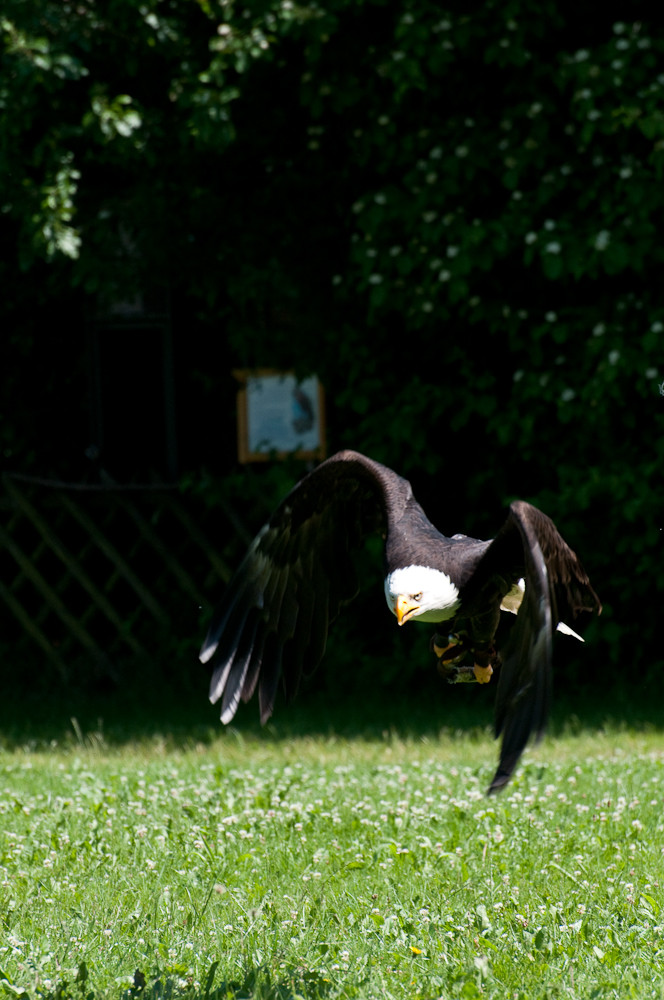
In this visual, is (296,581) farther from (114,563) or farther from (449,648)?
(114,563)

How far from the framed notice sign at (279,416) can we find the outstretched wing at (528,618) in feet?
21.8

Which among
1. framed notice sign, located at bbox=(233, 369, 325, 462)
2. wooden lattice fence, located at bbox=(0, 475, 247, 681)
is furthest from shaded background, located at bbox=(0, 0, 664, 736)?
→ framed notice sign, located at bbox=(233, 369, 325, 462)

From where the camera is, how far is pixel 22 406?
37.0 ft

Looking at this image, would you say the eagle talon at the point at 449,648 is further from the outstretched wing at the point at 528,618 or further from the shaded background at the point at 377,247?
the shaded background at the point at 377,247

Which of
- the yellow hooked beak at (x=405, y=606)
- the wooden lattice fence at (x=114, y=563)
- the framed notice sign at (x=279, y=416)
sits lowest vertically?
the wooden lattice fence at (x=114, y=563)

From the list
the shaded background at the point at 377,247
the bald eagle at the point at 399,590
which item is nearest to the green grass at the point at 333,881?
the bald eagle at the point at 399,590

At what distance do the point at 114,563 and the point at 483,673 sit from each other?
6.94 meters

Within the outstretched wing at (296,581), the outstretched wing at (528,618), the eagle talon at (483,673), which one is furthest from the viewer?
the outstretched wing at (296,581)

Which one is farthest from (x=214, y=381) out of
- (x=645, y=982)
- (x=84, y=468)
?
(x=645, y=982)

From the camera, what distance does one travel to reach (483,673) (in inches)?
147

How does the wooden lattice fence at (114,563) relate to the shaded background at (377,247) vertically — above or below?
below

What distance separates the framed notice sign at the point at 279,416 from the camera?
34.3 ft

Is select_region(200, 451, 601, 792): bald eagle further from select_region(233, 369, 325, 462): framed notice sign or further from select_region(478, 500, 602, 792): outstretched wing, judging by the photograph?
select_region(233, 369, 325, 462): framed notice sign

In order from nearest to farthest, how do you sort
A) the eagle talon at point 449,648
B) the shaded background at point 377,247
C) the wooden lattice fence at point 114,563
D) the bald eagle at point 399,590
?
the bald eagle at point 399,590 < the eagle talon at point 449,648 < the shaded background at point 377,247 < the wooden lattice fence at point 114,563
